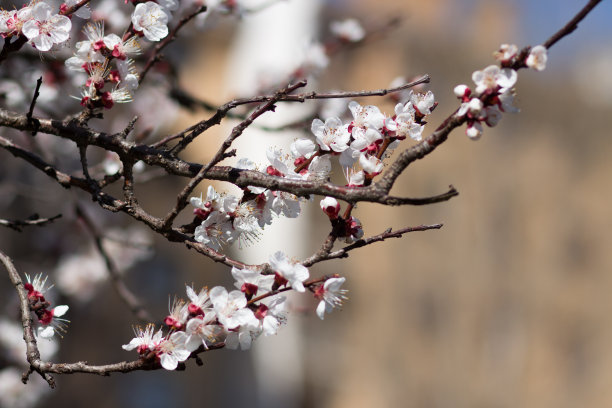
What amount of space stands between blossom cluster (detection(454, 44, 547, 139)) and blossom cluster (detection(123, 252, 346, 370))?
0.48 m

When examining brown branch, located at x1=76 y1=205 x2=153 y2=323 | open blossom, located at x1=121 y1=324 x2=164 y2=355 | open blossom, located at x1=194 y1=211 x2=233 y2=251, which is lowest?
open blossom, located at x1=121 y1=324 x2=164 y2=355

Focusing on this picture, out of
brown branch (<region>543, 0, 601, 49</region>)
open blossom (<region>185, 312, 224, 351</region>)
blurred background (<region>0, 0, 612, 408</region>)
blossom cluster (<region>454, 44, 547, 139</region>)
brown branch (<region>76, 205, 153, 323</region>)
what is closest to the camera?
brown branch (<region>543, 0, 601, 49</region>)

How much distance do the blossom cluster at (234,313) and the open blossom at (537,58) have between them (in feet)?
2.12

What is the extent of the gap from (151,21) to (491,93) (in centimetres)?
92

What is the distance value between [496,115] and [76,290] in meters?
4.54

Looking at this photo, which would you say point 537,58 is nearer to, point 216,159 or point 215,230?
point 216,159

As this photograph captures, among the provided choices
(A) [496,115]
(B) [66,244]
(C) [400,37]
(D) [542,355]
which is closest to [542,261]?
(D) [542,355]

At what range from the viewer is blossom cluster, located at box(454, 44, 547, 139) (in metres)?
1.39

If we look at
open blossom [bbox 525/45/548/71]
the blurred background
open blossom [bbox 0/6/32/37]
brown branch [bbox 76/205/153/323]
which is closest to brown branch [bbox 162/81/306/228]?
open blossom [bbox 525/45/548/71]

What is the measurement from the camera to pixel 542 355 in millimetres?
16203

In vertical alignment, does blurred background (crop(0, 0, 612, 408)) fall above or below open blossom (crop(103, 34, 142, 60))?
above

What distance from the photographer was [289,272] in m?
1.47

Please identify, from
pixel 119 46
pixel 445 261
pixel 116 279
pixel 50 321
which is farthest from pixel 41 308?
pixel 445 261

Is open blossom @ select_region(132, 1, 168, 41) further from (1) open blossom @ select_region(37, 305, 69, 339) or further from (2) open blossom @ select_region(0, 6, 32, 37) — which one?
(1) open blossom @ select_region(37, 305, 69, 339)
